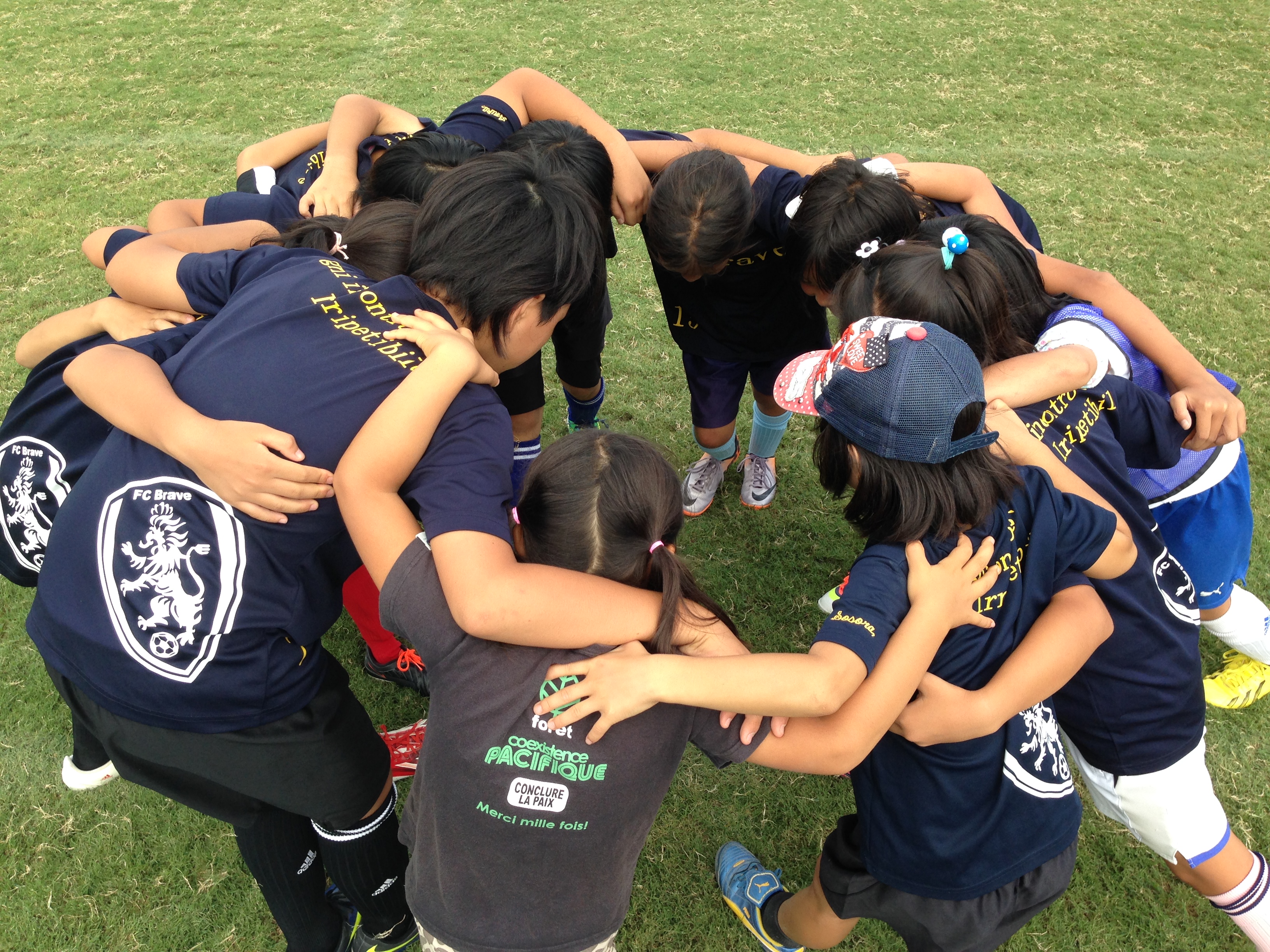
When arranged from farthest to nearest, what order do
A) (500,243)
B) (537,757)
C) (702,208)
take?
(702,208) → (500,243) → (537,757)

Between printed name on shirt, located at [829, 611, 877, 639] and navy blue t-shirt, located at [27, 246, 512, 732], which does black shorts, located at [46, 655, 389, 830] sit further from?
printed name on shirt, located at [829, 611, 877, 639]

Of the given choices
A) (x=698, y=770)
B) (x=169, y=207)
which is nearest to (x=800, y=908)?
(x=698, y=770)

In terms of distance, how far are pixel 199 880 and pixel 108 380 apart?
1.47 m

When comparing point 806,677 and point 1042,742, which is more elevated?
point 806,677

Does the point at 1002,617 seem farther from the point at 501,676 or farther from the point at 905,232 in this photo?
the point at 905,232

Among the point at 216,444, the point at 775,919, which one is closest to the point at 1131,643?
the point at 775,919

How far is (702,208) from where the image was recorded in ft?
7.64

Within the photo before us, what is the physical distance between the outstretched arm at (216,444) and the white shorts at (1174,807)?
1791mm

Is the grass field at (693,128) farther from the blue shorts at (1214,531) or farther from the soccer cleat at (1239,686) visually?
the blue shorts at (1214,531)

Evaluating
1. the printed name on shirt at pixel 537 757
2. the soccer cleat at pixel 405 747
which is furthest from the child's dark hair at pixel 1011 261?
the soccer cleat at pixel 405 747

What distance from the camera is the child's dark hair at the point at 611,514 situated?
1457 millimetres

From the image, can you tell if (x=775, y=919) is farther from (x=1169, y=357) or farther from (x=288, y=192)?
(x=288, y=192)

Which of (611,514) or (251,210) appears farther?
(251,210)

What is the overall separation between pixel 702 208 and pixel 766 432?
44.3 inches
